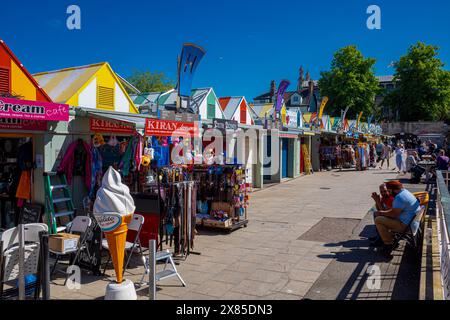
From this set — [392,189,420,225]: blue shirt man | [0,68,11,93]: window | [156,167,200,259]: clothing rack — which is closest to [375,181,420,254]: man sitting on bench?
→ [392,189,420,225]: blue shirt man

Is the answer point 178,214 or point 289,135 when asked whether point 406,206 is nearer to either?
point 178,214

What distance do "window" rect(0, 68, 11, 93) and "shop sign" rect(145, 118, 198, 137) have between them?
2469 mm

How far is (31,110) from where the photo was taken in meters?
6.13

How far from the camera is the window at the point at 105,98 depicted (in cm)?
967

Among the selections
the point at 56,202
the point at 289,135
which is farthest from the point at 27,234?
the point at 289,135

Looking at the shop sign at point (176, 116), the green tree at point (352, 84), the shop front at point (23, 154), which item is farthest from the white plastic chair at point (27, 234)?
the green tree at point (352, 84)

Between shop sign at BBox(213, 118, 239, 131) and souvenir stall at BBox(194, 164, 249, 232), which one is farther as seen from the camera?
shop sign at BBox(213, 118, 239, 131)

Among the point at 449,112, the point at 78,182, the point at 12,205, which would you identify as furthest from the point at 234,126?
the point at 449,112

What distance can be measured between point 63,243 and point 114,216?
67.7 inches

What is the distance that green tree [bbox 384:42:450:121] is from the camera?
148 ft

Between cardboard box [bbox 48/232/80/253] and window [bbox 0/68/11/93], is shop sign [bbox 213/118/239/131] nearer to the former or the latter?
window [bbox 0/68/11/93]

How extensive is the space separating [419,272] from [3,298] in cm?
545
